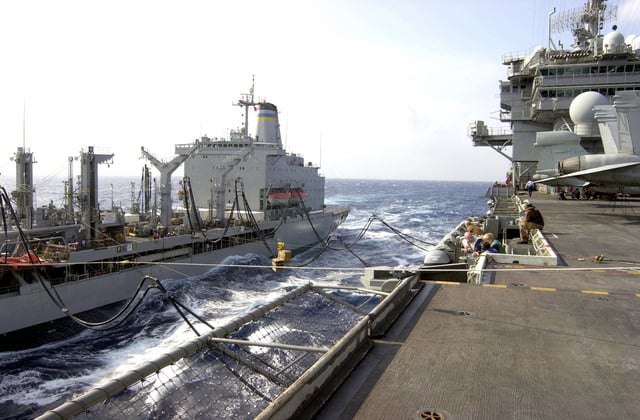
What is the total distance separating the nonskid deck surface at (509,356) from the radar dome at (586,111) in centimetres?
2241

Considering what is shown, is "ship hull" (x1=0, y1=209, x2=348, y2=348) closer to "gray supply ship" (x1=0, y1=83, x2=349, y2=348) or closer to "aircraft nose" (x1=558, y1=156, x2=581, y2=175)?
"gray supply ship" (x1=0, y1=83, x2=349, y2=348)

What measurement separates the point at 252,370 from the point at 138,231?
1905 centimetres

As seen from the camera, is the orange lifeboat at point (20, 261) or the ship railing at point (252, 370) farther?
the orange lifeboat at point (20, 261)

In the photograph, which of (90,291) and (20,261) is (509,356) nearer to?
(20,261)

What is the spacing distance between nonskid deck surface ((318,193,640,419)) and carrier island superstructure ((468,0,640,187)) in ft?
72.5

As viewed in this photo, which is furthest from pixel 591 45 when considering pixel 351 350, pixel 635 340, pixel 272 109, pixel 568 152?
pixel 351 350

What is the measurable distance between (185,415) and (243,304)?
9.03 metres

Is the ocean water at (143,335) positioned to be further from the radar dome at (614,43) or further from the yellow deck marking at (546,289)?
the radar dome at (614,43)

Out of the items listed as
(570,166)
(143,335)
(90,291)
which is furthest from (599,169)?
(90,291)

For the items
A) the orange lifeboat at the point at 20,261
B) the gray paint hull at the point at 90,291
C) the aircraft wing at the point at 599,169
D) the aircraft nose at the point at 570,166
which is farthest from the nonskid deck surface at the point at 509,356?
the orange lifeboat at the point at 20,261

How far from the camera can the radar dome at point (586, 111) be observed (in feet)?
87.9

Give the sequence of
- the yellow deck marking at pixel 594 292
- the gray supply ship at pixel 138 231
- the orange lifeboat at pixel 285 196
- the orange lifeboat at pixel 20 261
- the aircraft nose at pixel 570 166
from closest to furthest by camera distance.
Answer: the yellow deck marking at pixel 594 292
the orange lifeboat at pixel 20 261
the gray supply ship at pixel 138 231
the aircraft nose at pixel 570 166
the orange lifeboat at pixel 285 196

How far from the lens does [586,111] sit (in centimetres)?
2728

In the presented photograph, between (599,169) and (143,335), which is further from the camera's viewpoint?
(599,169)
